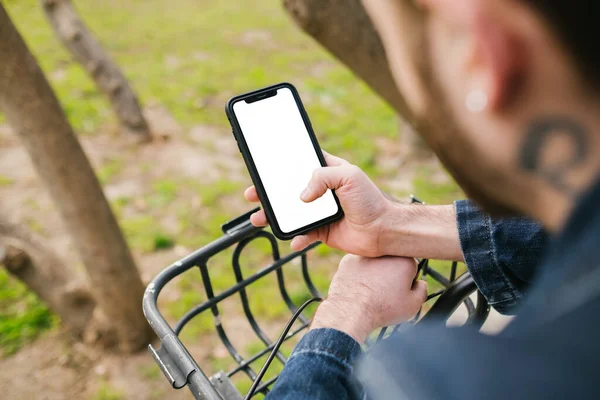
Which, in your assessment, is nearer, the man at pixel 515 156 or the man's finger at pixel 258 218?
the man at pixel 515 156

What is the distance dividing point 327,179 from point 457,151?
0.69 m

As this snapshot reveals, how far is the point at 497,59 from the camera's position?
2.12ft

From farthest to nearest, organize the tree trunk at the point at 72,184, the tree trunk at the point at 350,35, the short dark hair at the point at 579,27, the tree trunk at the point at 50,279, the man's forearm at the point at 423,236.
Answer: the tree trunk at the point at 50,279, the tree trunk at the point at 350,35, the tree trunk at the point at 72,184, the man's forearm at the point at 423,236, the short dark hair at the point at 579,27

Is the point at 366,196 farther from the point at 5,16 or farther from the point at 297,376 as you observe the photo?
the point at 5,16

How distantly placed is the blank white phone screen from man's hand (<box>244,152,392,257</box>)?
6cm

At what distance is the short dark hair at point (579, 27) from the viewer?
583 mm

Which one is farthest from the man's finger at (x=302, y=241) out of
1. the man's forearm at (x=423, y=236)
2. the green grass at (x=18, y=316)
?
the green grass at (x=18, y=316)

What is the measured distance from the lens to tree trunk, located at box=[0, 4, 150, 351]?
6.44ft

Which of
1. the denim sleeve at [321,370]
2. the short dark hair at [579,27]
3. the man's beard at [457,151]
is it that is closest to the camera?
the short dark hair at [579,27]

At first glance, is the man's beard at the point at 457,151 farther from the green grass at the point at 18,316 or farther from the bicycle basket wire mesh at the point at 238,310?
the green grass at the point at 18,316

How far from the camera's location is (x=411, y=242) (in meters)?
1.46

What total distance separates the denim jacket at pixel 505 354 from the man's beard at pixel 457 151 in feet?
0.41

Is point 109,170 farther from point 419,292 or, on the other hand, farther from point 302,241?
point 419,292

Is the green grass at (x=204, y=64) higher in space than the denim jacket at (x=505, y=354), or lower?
higher
